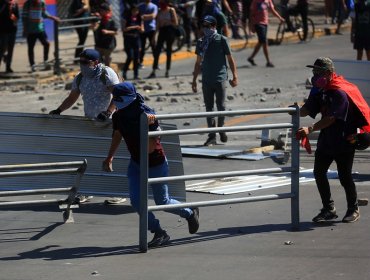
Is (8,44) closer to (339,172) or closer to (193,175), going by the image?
(339,172)

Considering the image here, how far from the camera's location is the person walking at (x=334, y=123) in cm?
970

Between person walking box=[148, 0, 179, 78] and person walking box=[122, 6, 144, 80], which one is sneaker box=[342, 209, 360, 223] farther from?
person walking box=[148, 0, 179, 78]

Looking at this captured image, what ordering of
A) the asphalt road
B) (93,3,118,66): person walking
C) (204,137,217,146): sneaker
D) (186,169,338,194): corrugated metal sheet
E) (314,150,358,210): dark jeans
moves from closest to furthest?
1. the asphalt road
2. (314,150,358,210): dark jeans
3. (186,169,338,194): corrugated metal sheet
4. (204,137,217,146): sneaker
5. (93,3,118,66): person walking

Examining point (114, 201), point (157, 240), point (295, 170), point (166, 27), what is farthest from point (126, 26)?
point (157, 240)

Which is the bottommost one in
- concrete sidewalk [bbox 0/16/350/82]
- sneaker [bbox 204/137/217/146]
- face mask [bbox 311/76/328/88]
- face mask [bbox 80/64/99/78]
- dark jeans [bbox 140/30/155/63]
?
concrete sidewalk [bbox 0/16/350/82]

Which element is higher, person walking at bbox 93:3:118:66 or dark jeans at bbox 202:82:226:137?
dark jeans at bbox 202:82:226:137

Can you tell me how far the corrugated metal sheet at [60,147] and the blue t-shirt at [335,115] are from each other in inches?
83.1

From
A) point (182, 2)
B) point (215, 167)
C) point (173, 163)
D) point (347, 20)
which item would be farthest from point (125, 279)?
point (347, 20)

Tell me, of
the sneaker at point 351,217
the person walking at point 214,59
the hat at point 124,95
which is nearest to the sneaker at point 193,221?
the hat at point 124,95

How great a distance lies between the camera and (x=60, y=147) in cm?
1108

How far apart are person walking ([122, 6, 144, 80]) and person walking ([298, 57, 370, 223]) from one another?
13.0 metres

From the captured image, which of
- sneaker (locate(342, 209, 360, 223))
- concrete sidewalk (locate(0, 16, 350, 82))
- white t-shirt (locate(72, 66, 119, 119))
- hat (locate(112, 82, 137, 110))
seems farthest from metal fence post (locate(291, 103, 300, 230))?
concrete sidewalk (locate(0, 16, 350, 82))

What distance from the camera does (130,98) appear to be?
923 cm

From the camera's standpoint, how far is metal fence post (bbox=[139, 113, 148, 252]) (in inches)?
347
